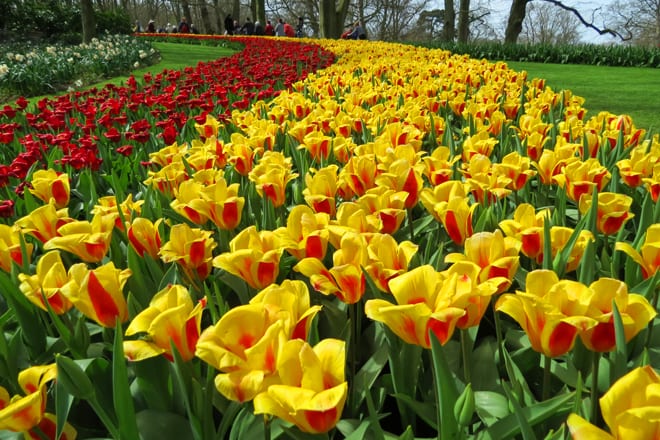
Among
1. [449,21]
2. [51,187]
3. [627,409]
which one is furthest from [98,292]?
[449,21]

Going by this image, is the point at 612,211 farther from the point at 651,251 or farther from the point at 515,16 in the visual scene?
the point at 515,16

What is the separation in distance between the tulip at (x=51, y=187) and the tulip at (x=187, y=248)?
3.06ft

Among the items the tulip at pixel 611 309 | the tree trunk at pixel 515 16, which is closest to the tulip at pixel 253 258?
the tulip at pixel 611 309

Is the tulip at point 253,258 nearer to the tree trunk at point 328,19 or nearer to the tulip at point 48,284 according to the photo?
the tulip at point 48,284

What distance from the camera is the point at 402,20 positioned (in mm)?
50812

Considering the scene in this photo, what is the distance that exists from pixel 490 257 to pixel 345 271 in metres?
0.30

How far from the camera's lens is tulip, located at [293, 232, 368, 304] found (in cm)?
113

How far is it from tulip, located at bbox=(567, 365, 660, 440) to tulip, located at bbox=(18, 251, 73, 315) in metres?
1.01

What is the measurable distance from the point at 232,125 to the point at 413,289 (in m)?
3.23

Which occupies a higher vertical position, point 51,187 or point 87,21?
point 87,21

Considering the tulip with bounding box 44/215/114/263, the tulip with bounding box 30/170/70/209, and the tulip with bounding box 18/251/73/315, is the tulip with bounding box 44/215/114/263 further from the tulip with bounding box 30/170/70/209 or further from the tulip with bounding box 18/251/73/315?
the tulip with bounding box 30/170/70/209

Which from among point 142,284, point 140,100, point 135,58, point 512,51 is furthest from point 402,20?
point 142,284

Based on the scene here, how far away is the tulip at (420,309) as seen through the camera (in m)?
0.91

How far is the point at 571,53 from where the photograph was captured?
18656 millimetres
